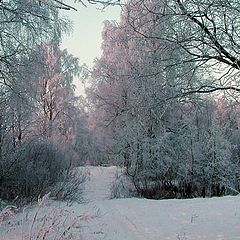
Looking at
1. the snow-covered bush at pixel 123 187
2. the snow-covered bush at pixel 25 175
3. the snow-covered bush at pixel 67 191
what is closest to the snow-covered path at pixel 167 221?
the snow-covered bush at pixel 67 191

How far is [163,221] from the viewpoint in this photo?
8.09 m

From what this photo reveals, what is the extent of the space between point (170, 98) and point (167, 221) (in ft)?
12.1

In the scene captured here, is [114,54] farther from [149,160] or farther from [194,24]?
[194,24]

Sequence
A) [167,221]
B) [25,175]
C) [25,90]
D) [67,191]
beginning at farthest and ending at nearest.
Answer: [67,191] → [25,175] → [167,221] → [25,90]

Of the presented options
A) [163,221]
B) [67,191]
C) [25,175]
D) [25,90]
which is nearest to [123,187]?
[67,191]

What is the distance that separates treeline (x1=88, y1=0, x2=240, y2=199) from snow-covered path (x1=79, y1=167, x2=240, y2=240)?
83.0 inches

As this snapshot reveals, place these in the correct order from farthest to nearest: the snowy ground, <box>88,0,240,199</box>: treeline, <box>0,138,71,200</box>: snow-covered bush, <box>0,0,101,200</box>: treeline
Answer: <box>0,138,71,200</box>: snow-covered bush < <box>0,0,101,200</box>: treeline < the snowy ground < <box>88,0,240,199</box>: treeline

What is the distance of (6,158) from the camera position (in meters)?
9.85

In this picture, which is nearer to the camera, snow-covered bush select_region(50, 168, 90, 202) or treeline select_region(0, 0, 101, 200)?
treeline select_region(0, 0, 101, 200)

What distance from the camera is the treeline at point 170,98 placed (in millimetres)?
4797

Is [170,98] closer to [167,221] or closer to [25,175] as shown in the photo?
[167,221]

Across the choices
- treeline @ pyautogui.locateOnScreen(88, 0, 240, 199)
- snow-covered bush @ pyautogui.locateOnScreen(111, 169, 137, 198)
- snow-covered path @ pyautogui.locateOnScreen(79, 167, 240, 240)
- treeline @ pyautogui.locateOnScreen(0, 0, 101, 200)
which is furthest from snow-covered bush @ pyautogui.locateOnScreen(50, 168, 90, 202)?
treeline @ pyautogui.locateOnScreen(88, 0, 240, 199)

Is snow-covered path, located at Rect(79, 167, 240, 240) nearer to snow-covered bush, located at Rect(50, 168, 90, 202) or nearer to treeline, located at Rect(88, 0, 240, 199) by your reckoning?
snow-covered bush, located at Rect(50, 168, 90, 202)

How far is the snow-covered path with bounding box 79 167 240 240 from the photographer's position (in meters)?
6.55
